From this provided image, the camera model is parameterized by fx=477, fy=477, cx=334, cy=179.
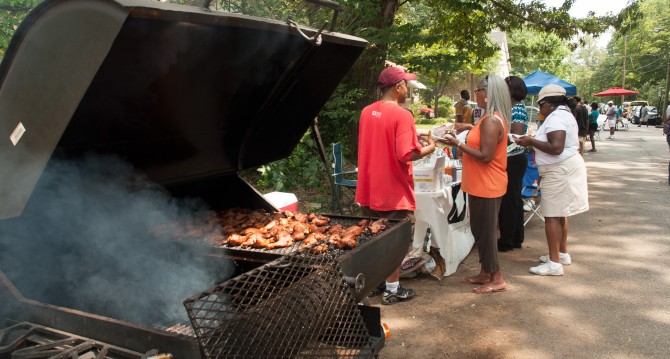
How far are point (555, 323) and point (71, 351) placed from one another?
12.3 feet

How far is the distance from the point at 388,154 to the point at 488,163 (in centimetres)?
109

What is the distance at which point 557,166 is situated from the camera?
506 centimetres

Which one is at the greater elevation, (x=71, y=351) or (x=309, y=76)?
(x=309, y=76)

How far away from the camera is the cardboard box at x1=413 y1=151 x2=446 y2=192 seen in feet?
16.8

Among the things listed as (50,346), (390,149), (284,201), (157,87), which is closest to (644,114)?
(284,201)

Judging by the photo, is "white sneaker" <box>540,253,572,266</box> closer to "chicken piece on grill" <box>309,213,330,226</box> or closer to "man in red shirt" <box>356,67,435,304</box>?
"man in red shirt" <box>356,67,435,304</box>

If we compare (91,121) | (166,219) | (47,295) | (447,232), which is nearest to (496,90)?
(447,232)

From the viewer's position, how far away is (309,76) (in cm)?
317

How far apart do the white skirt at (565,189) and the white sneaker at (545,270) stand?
630 mm

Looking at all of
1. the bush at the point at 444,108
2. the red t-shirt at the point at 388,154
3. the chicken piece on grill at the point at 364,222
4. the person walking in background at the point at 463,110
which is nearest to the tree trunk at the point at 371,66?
the person walking in background at the point at 463,110

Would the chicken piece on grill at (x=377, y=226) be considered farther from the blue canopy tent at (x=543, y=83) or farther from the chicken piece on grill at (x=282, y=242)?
the blue canopy tent at (x=543, y=83)

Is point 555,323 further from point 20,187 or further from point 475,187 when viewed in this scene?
point 20,187

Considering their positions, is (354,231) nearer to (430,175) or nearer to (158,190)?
(158,190)

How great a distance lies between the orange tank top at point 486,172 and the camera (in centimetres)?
455
